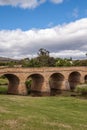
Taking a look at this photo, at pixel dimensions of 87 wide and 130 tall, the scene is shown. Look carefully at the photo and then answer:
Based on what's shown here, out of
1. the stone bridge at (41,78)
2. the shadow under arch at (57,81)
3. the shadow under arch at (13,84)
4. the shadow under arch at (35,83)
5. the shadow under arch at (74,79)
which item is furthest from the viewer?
the shadow under arch at (74,79)

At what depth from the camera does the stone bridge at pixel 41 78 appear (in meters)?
70.4

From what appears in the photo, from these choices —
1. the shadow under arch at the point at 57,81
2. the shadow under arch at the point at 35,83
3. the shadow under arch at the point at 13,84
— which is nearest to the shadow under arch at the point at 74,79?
the shadow under arch at the point at 57,81

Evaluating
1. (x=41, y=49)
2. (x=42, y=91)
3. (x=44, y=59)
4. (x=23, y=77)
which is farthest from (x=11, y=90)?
(x=41, y=49)

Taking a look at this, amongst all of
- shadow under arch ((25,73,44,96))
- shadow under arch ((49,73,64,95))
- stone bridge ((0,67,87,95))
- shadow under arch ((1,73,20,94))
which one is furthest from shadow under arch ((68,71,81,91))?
shadow under arch ((1,73,20,94))

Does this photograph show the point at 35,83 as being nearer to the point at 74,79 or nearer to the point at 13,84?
the point at 13,84

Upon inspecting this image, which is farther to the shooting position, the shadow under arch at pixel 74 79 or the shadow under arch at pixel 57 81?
→ the shadow under arch at pixel 74 79

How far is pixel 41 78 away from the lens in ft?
258

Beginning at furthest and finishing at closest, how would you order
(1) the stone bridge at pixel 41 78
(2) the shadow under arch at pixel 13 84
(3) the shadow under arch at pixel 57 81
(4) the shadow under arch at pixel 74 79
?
(4) the shadow under arch at pixel 74 79, (3) the shadow under arch at pixel 57 81, (2) the shadow under arch at pixel 13 84, (1) the stone bridge at pixel 41 78

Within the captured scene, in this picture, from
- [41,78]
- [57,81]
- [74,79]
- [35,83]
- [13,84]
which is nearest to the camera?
[13,84]

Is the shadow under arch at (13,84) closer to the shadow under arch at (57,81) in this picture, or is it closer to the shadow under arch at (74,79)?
the shadow under arch at (57,81)

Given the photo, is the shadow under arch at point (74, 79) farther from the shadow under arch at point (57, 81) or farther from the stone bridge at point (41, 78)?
the shadow under arch at point (57, 81)

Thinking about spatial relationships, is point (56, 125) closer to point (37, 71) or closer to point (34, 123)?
point (34, 123)

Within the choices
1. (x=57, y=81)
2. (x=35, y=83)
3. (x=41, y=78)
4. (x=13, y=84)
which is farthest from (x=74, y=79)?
(x=13, y=84)

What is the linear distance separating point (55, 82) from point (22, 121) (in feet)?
227
